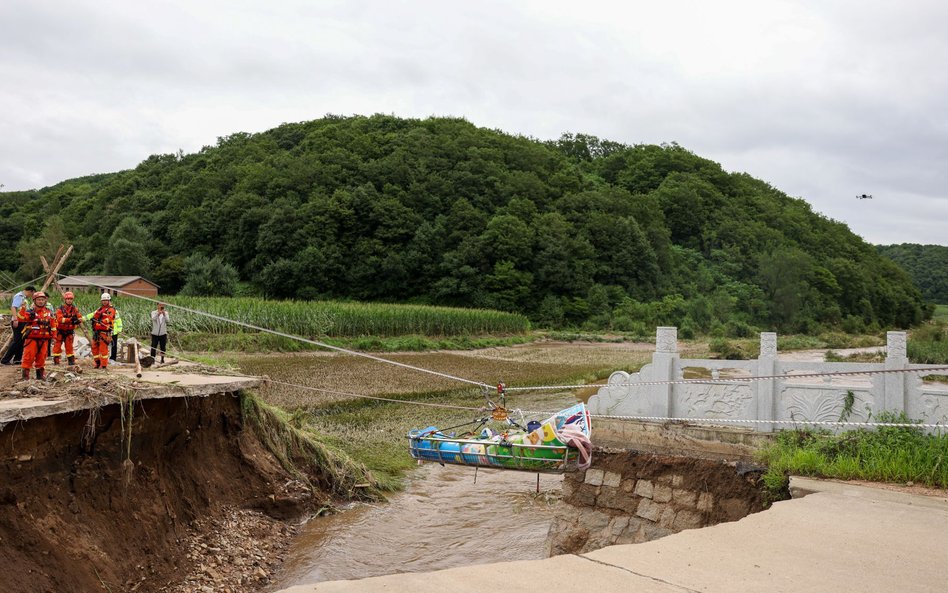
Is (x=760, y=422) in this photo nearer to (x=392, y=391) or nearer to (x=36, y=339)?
(x=36, y=339)

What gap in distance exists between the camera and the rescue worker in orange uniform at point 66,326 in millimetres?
9375

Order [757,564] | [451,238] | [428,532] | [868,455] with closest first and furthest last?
[757,564] → [868,455] → [428,532] → [451,238]

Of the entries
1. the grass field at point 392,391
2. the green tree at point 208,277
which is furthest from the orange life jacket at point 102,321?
the green tree at point 208,277

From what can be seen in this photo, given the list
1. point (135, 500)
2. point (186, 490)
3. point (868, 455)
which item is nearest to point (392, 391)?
point (186, 490)

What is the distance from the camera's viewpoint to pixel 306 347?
28.6 meters

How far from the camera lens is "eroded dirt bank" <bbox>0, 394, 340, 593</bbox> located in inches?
253

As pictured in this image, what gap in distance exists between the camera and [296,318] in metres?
32.3

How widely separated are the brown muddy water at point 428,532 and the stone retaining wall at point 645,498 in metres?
0.75

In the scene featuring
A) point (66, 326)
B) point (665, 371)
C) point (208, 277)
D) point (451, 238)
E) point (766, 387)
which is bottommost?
point (766, 387)

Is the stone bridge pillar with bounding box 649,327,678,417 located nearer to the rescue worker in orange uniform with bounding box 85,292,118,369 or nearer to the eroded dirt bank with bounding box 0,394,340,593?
the eroded dirt bank with bounding box 0,394,340,593

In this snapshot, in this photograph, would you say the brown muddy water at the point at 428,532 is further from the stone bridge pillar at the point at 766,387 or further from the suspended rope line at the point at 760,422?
the stone bridge pillar at the point at 766,387

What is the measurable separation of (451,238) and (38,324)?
57.6 metres

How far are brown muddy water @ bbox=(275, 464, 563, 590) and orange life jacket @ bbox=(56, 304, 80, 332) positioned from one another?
419cm

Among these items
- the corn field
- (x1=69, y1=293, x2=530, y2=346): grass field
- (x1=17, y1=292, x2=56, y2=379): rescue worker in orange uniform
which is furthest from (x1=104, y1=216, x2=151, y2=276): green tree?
(x1=17, y1=292, x2=56, y2=379): rescue worker in orange uniform
